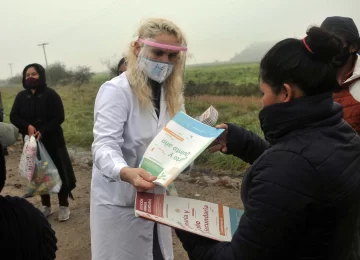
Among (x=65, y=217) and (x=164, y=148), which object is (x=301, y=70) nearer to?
(x=164, y=148)

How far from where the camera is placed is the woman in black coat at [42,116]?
169 inches

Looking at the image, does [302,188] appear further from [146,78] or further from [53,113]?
[53,113]

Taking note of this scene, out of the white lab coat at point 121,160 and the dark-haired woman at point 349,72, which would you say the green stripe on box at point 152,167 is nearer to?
the white lab coat at point 121,160

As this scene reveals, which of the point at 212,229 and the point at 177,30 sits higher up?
the point at 177,30

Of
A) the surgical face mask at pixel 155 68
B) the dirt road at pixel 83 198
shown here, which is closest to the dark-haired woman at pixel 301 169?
the surgical face mask at pixel 155 68

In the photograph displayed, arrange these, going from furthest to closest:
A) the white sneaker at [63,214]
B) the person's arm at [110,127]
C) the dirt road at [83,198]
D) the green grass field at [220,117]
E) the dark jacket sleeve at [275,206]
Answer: the green grass field at [220,117] → the white sneaker at [63,214] → the dirt road at [83,198] → the person's arm at [110,127] → the dark jacket sleeve at [275,206]

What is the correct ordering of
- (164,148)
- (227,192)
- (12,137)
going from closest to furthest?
(164,148) < (12,137) < (227,192)

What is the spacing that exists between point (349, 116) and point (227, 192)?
290cm

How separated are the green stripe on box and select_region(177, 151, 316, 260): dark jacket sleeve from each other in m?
0.56

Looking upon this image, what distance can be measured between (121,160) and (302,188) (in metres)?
0.96

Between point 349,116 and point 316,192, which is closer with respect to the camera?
point 316,192

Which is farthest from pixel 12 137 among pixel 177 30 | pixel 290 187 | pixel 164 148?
pixel 290 187

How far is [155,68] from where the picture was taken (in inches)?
82.4

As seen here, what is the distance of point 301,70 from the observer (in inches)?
46.5
